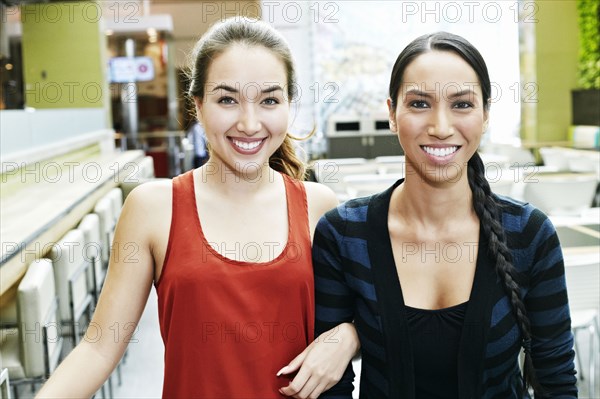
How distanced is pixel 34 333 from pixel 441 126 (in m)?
1.79

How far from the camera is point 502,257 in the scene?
4.13ft

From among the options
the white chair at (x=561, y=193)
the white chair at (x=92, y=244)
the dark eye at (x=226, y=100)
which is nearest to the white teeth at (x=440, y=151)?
the dark eye at (x=226, y=100)

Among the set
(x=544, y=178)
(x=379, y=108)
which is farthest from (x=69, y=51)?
(x=544, y=178)

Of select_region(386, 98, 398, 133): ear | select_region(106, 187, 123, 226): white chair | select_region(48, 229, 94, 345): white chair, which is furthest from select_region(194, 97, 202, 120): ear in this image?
select_region(106, 187, 123, 226): white chair

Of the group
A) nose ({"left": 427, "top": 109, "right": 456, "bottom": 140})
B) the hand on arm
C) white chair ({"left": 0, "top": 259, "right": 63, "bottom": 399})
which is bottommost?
white chair ({"left": 0, "top": 259, "right": 63, "bottom": 399})

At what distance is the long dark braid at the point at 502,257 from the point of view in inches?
49.6

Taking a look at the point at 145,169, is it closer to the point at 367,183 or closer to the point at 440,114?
the point at 367,183

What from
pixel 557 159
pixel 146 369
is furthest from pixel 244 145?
pixel 557 159

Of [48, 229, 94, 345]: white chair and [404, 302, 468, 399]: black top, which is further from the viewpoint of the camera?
[48, 229, 94, 345]: white chair

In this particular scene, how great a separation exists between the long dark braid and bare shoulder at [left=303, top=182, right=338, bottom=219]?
287mm

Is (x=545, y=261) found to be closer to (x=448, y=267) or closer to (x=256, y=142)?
(x=448, y=267)

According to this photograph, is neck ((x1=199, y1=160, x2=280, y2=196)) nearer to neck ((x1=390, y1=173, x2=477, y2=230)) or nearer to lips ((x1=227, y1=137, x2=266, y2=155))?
lips ((x1=227, y1=137, x2=266, y2=155))

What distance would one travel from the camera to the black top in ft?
4.14

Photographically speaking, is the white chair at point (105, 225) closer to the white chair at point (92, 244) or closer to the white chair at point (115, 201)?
the white chair at point (115, 201)
